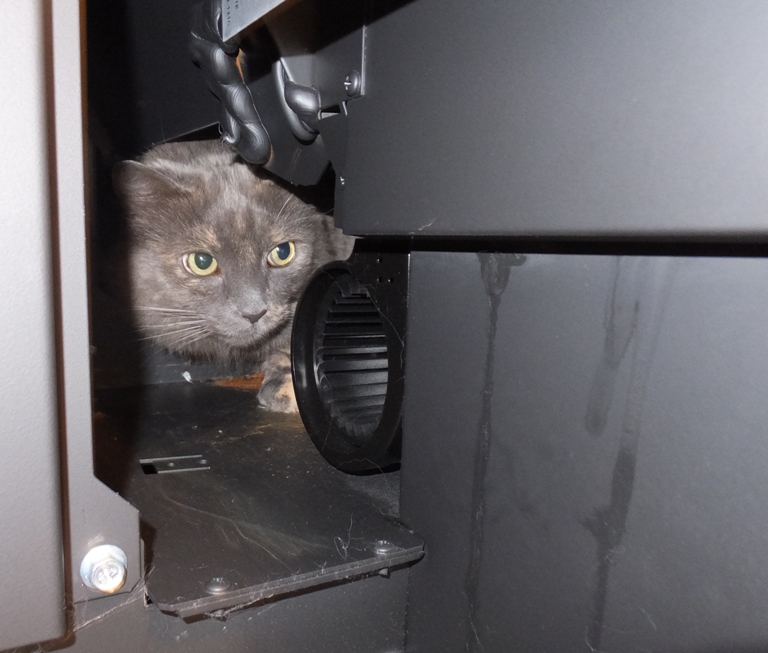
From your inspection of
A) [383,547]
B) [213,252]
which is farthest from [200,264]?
[383,547]

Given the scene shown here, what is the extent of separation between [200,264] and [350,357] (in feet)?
1.54

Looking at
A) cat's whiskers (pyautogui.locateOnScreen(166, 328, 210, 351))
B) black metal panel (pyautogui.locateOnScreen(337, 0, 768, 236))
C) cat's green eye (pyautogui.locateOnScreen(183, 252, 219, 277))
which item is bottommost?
cat's whiskers (pyautogui.locateOnScreen(166, 328, 210, 351))

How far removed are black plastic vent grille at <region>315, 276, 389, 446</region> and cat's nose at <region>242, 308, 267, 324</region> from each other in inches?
11.9

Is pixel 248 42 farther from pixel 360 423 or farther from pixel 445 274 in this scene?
pixel 360 423

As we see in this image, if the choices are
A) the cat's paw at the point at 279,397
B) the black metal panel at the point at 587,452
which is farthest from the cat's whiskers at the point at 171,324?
the black metal panel at the point at 587,452

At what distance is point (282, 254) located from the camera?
1.34 m

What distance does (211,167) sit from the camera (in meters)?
1.36

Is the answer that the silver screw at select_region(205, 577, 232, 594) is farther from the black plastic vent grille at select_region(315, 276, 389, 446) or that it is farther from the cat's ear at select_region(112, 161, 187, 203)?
the cat's ear at select_region(112, 161, 187, 203)

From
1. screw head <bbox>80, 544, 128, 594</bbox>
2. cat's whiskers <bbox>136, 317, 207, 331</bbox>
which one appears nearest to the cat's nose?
cat's whiskers <bbox>136, 317, 207, 331</bbox>

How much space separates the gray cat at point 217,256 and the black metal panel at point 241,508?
0.21 meters

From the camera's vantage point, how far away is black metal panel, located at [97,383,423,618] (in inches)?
23.1

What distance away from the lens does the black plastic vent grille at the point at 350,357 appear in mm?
951

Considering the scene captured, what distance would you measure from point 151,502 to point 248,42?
2.01ft

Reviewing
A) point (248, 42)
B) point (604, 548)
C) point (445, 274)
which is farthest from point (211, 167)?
point (604, 548)
